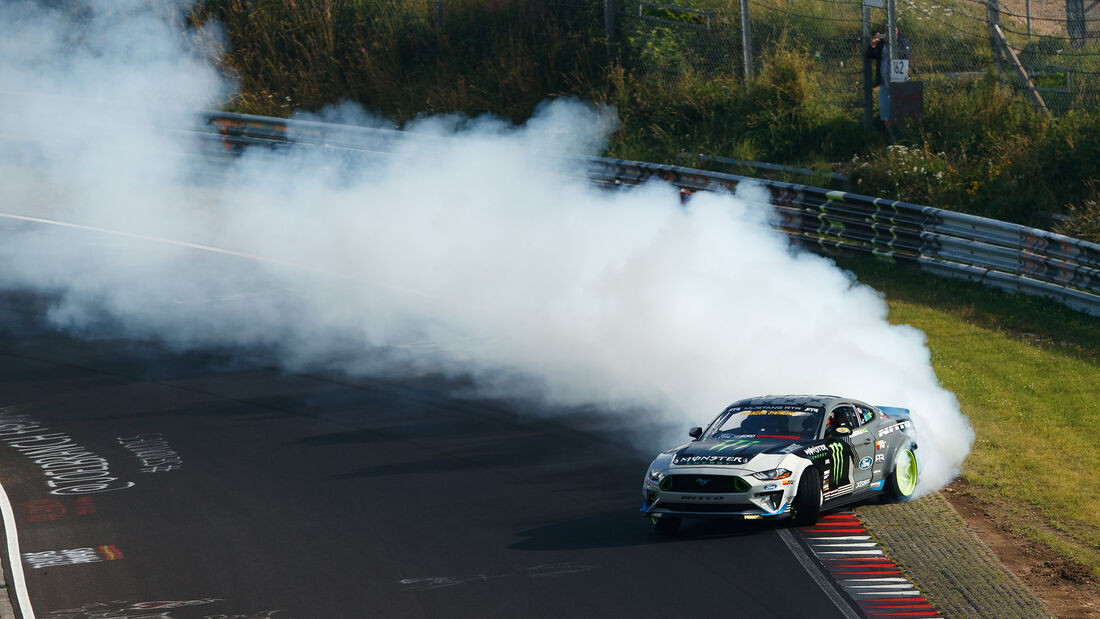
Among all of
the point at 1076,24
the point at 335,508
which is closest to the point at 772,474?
the point at 335,508

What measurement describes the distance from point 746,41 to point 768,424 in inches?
611

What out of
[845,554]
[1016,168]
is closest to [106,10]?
[1016,168]

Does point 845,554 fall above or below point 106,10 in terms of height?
below

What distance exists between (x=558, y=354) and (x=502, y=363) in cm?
92

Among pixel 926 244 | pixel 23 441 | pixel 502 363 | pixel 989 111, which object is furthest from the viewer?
pixel 989 111

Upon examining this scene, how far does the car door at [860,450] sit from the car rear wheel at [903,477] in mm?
405

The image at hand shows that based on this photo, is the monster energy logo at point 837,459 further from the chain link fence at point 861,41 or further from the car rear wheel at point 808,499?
the chain link fence at point 861,41

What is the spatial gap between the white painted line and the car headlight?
6562mm

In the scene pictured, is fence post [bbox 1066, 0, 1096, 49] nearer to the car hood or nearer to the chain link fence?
the chain link fence

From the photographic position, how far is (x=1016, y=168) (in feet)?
74.2

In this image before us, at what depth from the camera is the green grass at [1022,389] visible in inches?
518

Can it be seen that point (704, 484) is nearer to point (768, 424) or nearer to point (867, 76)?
point (768, 424)

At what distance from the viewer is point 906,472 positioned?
44.7 feet

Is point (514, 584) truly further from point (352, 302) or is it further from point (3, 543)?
point (352, 302)
